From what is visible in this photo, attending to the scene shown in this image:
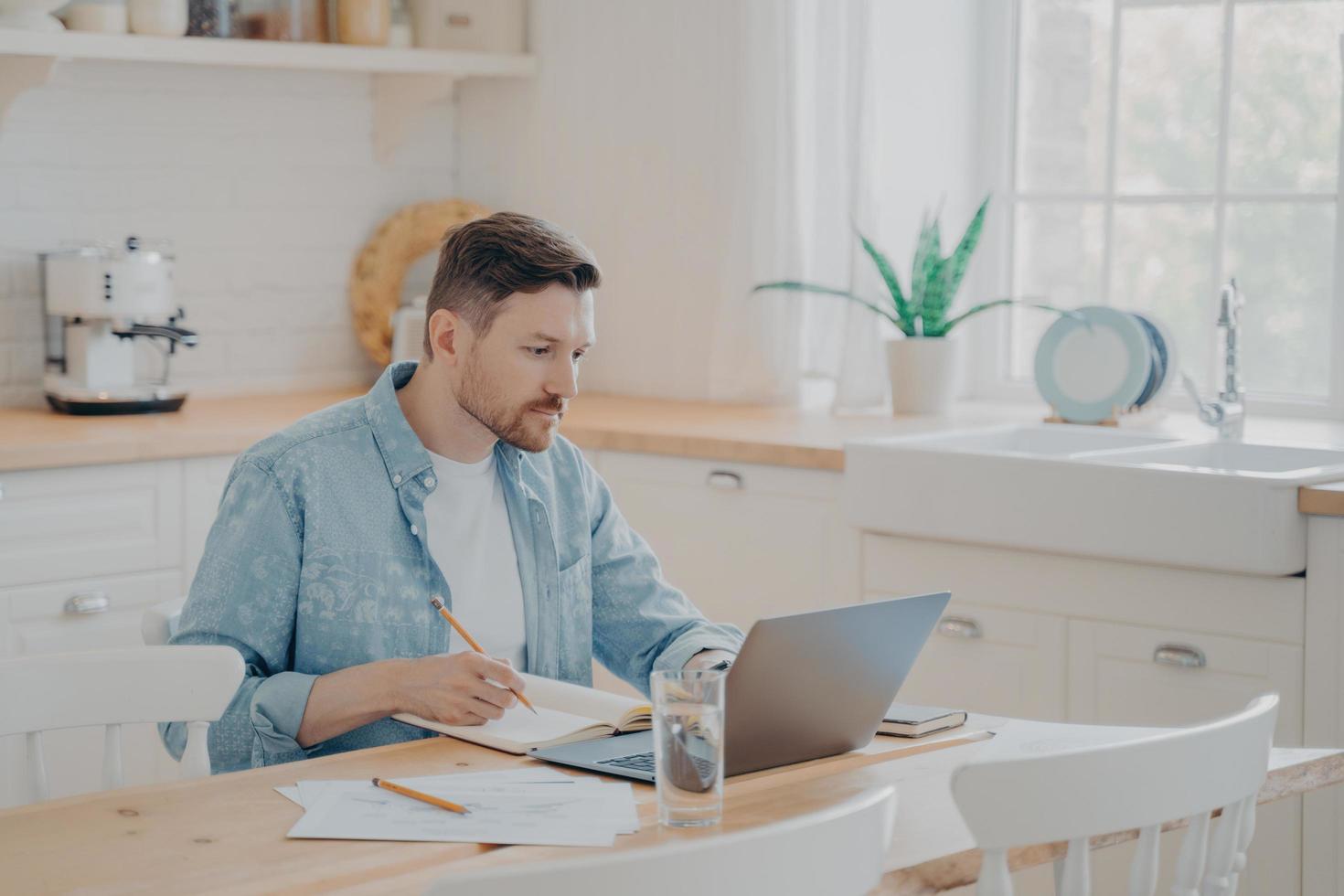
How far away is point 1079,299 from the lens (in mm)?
3771

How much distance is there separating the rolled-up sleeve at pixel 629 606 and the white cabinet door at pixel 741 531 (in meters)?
0.88

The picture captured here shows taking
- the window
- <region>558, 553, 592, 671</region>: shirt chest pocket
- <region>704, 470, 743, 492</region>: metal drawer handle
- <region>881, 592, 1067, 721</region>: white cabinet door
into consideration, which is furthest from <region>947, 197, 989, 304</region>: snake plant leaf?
<region>558, 553, 592, 671</region>: shirt chest pocket

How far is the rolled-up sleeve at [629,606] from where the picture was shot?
6.83 feet

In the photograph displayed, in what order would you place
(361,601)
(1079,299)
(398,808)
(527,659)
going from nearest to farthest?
1. (398,808)
2. (361,601)
3. (527,659)
4. (1079,299)

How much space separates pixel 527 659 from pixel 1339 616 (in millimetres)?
1207

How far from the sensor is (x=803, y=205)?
3.71 m

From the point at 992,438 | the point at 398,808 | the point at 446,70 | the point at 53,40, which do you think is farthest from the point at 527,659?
the point at 446,70

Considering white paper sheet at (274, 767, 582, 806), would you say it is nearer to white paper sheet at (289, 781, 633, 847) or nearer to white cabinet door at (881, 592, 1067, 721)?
white paper sheet at (289, 781, 633, 847)

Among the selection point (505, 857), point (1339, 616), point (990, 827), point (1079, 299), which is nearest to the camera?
point (990, 827)

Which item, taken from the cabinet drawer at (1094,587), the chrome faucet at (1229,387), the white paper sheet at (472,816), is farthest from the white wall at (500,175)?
the white paper sheet at (472,816)

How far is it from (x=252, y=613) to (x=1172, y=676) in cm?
145

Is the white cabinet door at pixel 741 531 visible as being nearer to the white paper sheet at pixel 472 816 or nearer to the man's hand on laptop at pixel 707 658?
the man's hand on laptop at pixel 707 658

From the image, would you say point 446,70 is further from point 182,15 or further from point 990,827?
point 990,827

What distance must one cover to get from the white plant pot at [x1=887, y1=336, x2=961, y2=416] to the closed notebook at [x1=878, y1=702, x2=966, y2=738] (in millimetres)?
1742
